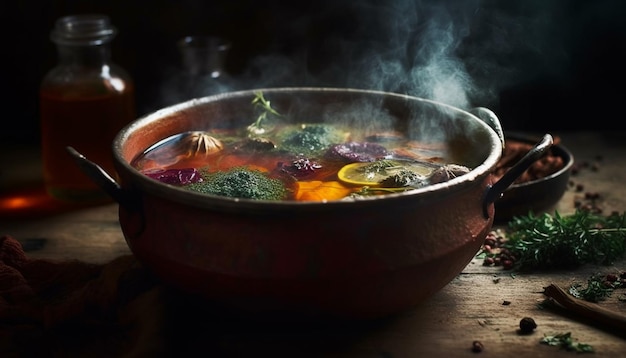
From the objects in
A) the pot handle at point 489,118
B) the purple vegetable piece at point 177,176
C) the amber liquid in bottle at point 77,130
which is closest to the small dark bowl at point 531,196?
the pot handle at point 489,118

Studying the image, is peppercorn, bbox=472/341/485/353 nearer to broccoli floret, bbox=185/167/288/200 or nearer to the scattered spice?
broccoli floret, bbox=185/167/288/200

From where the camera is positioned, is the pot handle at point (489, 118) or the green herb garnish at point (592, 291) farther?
the pot handle at point (489, 118)

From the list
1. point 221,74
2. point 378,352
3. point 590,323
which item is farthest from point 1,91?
point 590,323

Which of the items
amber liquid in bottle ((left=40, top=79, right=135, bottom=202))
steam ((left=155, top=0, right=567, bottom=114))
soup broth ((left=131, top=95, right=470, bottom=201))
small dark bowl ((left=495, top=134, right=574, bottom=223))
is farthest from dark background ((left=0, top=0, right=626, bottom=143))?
soup broth ((left=131, top=95, right=470, bottom=201))

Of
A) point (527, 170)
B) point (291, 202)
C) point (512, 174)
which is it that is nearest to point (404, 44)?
point (527, 170)

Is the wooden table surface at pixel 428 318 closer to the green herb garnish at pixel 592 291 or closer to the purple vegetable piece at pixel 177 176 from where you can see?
the green herb garnish at pixel 592 291

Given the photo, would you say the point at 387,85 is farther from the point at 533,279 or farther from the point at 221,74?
the point at 533,279
